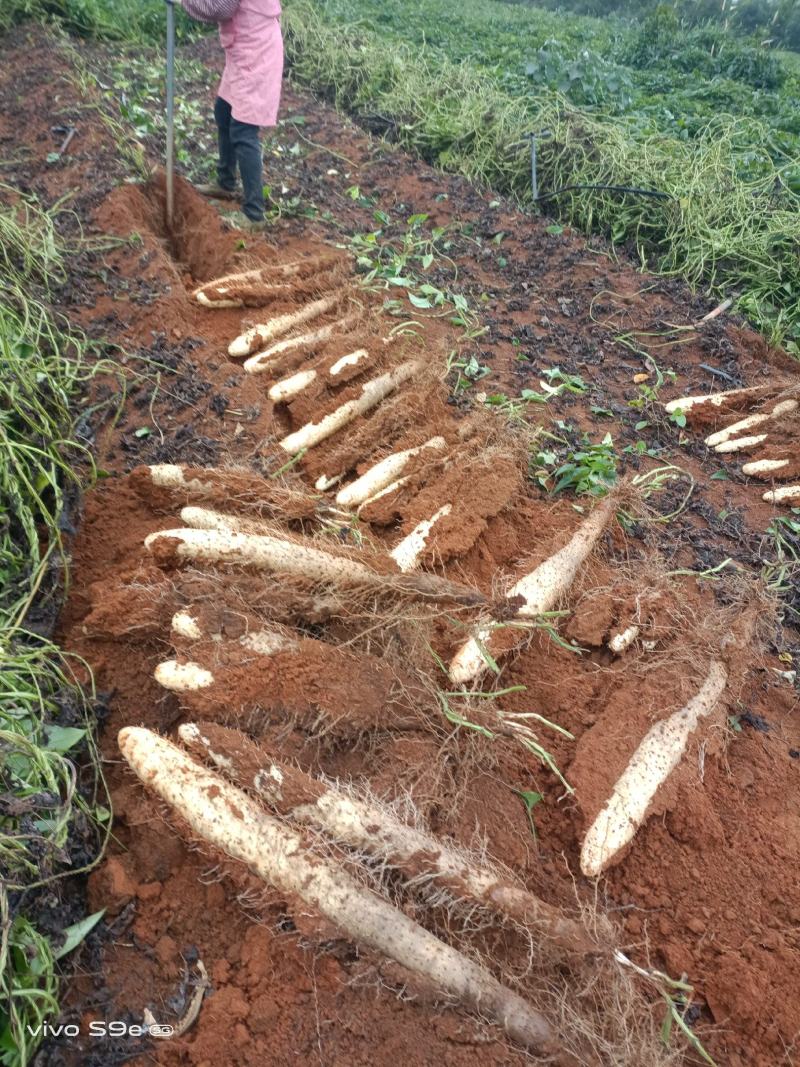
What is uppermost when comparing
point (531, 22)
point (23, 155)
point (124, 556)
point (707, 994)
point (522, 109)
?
point (531, 22)

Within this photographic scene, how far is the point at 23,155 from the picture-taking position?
5125mm

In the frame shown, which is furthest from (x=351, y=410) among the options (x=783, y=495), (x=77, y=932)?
(x=77, y=932)

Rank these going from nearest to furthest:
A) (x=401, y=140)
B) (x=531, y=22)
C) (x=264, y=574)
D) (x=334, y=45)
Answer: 1. (x=264, y=574)
2. (x=401, y=140)
3. (x=334, y=45)
4. (x=531, y=22)

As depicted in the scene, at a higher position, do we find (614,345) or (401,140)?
(401,140)

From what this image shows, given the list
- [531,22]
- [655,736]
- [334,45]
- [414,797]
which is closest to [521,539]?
[655,736]

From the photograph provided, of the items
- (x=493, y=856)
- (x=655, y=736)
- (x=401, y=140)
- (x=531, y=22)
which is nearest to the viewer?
(x=493, y=856)

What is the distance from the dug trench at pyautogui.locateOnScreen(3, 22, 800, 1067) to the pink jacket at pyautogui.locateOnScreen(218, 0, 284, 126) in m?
2.37

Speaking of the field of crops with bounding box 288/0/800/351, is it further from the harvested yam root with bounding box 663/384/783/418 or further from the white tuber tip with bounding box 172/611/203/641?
the white tuber tip with bounding box 172/611/203/641

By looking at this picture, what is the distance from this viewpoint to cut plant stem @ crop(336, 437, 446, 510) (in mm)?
2863

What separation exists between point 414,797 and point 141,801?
78 cm

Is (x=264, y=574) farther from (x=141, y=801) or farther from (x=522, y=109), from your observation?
(x=522, y=109)

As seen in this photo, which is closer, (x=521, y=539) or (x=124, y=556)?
(x=124, y=556)

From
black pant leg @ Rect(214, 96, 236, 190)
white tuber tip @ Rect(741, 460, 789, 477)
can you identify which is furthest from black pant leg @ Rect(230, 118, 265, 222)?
white tuber tip @ Rect(741, 460, 789, 477)

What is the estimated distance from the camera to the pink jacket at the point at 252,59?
14.3ft
